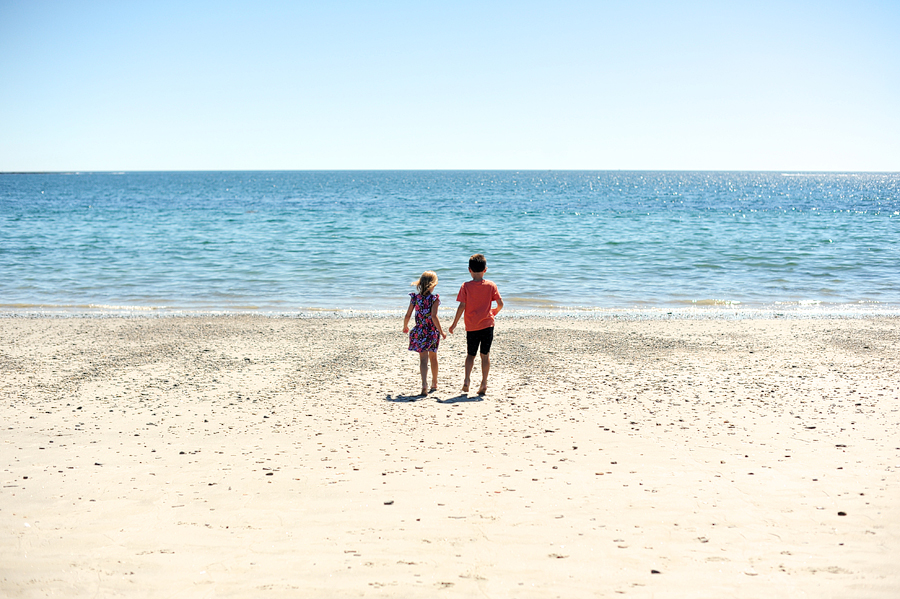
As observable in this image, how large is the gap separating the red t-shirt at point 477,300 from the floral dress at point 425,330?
0.40 meters

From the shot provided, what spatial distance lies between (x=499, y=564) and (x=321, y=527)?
4.14 ft

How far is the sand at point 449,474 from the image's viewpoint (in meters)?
3.67

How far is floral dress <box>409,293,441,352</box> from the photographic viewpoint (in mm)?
7367

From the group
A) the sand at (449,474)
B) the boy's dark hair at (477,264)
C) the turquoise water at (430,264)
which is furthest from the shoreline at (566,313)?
the boy's dark hair at (477,264)

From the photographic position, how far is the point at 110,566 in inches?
148

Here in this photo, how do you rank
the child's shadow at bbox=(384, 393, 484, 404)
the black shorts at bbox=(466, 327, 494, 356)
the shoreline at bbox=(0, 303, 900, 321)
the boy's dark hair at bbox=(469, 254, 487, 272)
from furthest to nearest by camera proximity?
the shoreline at bbox=(0, 303, 900, 321)
the black shorts at bbox=(466, 327, 494, 356)
the boy's dark hair at bbox=(469, 254, 487, 272)
the child's shadow at bbox=(384, 393, 484, 404)

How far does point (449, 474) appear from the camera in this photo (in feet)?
16.5

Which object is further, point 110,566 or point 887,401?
point 887,401

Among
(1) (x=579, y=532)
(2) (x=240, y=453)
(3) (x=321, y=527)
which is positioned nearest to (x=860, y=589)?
A: (1) (x=579, y=532)

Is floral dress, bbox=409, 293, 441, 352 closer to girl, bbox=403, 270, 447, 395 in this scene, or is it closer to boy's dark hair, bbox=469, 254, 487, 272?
girl, bbox=403, 270, 447, 395

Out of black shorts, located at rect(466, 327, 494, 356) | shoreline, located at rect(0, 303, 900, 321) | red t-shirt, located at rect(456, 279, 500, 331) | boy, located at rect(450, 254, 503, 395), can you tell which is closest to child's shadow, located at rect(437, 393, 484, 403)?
boy, located at rect(450, 254, 503, 395)

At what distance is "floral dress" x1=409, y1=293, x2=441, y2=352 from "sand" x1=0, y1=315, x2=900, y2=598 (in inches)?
21.9

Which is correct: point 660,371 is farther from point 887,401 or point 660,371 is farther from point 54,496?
point 54,496

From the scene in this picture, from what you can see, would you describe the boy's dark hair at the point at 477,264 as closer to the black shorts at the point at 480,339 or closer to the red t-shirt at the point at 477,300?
the red t-shirt at the point at 477,300
